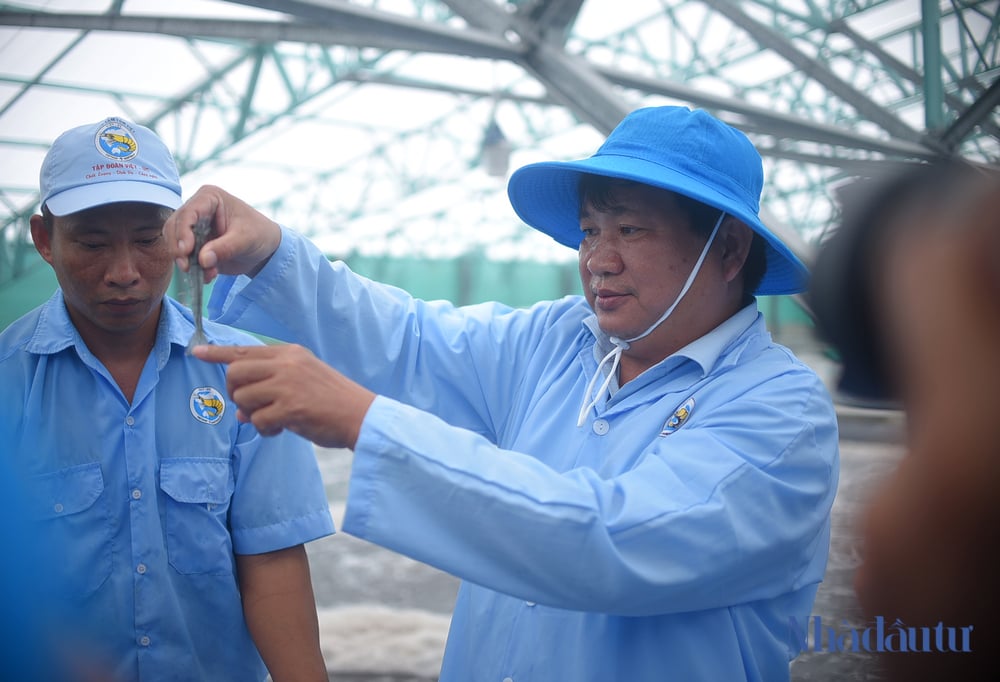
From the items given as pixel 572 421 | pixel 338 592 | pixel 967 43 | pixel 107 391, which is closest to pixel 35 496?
pixel 107 391

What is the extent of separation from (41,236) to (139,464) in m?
0.66

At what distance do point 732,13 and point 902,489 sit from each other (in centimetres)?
577

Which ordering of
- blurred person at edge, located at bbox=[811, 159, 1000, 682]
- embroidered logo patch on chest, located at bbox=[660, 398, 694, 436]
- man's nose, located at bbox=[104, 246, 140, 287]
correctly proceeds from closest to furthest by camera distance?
blurred person at edge, located at bbox=[811, 159, 1000, 682], embroidered logo patch on chest, located at bbox=[660, 398, 694, 436], man's nose, located at bbox=[104, 246, 140, 287]

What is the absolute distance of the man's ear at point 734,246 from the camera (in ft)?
5.71

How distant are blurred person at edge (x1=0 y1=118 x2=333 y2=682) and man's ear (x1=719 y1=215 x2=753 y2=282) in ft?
3.76

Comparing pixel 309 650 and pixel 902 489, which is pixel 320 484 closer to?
pixel 309 650

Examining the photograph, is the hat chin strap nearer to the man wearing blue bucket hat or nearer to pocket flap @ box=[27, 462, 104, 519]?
the man wearing blue bucket hat

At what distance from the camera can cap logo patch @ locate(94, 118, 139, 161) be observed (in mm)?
1823

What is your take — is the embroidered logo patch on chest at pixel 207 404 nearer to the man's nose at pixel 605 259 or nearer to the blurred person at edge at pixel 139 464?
the blurred person at edge at pixel 139 464

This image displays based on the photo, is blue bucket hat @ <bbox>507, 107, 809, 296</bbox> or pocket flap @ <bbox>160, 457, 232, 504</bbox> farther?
pocket flap @ <bbox>160, 457, 232, 504</bbox>

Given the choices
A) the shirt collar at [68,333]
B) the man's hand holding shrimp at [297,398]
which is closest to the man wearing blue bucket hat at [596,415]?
the man's hand holding shrimp at [297,398]

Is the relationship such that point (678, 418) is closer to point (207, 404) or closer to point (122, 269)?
point (207, 404)

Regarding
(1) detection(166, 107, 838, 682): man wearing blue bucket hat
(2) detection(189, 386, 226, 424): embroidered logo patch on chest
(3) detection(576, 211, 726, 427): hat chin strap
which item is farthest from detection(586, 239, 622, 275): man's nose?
(2) detection(189, 386, 226, 424): embroidered logo patch on chest

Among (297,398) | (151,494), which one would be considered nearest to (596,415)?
(297,398)
